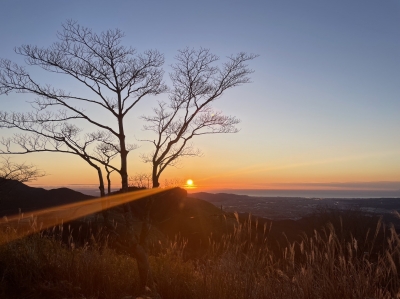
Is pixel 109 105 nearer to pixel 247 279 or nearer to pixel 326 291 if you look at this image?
pixel 247 279

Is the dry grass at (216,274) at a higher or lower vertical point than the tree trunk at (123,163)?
lower

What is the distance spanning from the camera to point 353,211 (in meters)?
34.9

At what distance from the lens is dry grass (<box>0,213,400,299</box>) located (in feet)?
15.3

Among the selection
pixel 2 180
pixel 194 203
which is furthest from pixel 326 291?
pixel 194 203

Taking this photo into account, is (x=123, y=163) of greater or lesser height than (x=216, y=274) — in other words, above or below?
above

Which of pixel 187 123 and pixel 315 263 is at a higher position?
pixel 187 123

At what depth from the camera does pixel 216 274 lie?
5.76 meters

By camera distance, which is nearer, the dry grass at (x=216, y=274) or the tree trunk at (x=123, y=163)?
the dry grass at (x=216, y=274)

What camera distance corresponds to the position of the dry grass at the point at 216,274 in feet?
15.3

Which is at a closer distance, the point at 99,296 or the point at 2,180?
the point at 99,296

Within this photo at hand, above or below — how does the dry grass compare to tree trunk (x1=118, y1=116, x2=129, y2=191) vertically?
below

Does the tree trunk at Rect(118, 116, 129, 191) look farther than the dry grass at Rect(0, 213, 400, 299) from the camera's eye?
Yes

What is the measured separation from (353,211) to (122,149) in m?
31.8

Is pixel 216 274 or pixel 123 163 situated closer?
pixel 216 274
